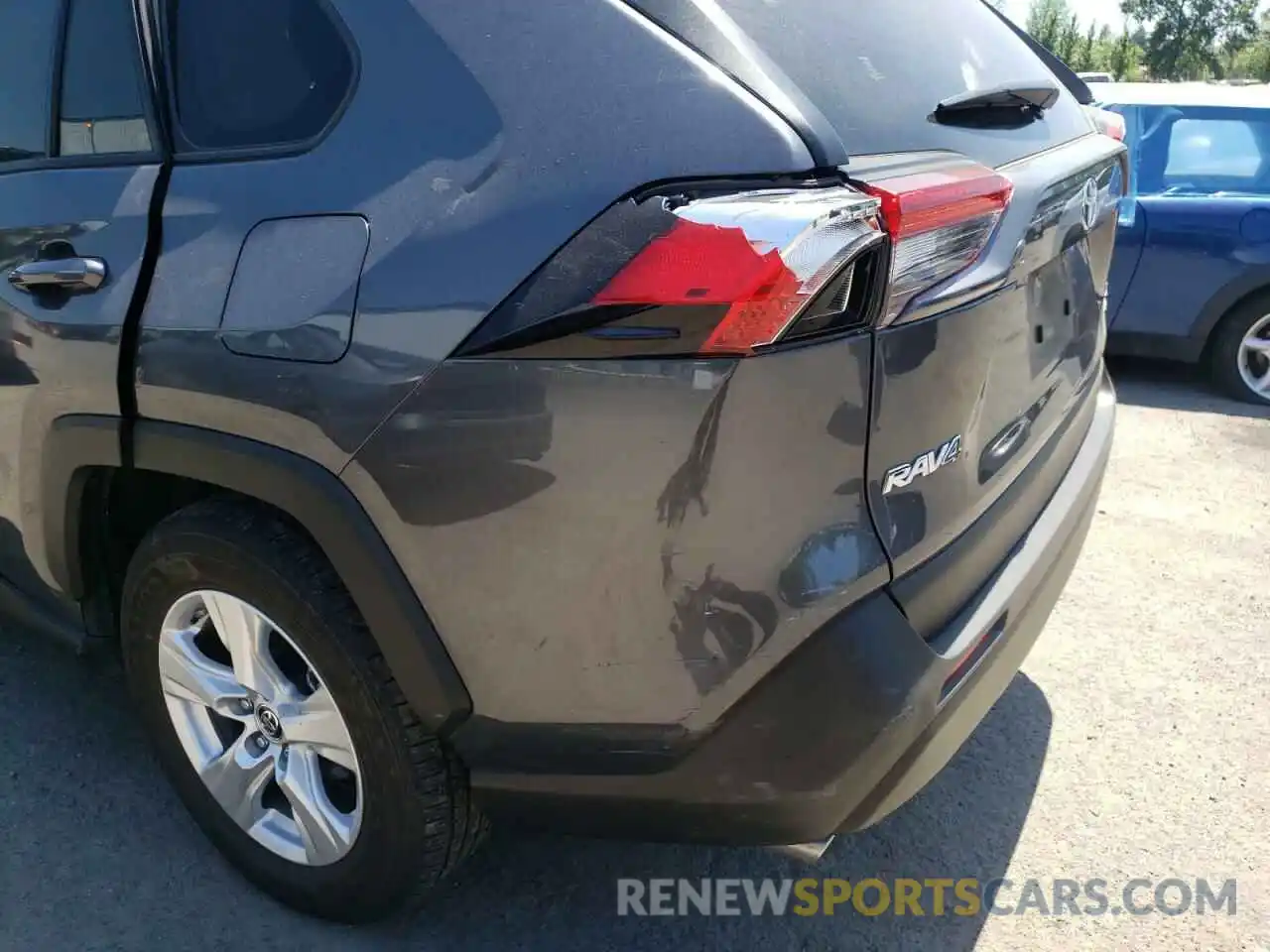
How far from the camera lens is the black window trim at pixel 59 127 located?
6.55 ft

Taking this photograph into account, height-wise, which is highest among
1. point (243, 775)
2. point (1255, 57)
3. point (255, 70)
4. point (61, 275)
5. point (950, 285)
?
point (255, 70)

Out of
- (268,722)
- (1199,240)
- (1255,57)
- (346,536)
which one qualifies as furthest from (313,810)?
(1255,57)

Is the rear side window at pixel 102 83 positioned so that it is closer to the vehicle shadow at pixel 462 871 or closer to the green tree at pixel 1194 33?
the vehicle shadow at pixel 462 871

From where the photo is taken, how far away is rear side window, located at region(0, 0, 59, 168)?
225 cm

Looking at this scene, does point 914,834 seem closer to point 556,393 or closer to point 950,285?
point 950,285

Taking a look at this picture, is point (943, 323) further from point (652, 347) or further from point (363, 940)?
point (363, 940)

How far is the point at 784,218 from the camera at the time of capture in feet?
4.62

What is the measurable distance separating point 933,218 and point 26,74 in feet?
6.29

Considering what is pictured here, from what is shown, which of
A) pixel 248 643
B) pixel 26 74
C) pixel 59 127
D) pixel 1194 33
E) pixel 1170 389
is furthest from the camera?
pixel 1194 33

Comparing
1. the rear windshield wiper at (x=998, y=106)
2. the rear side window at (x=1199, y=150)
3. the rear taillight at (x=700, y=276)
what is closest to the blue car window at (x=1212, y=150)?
the rear side window at (x=1199, y=150)

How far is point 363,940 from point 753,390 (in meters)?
1.36

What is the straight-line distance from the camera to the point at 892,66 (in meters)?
1.90

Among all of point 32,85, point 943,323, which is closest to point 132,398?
point 32,85

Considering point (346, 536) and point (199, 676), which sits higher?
point (346, 536)
